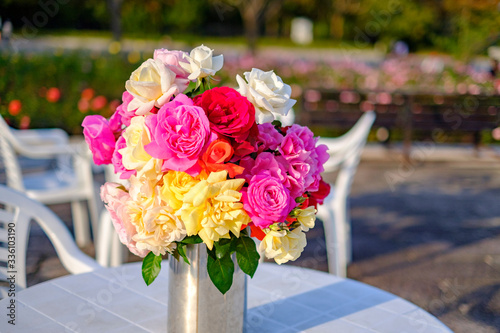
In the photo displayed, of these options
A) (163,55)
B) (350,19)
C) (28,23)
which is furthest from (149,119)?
(350,19)

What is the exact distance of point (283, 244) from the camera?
1.34 metres

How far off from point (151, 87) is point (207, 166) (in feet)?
0.69

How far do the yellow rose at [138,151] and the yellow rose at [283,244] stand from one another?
28 centimetres

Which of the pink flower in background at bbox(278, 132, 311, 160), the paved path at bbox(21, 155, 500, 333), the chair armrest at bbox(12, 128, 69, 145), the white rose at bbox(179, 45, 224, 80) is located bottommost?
the paved path at bbox(21, 155, 500, 333)

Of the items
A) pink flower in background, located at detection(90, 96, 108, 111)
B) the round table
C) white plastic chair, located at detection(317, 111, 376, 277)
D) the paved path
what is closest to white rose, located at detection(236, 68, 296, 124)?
the round table

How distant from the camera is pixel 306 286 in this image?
74.4 inches

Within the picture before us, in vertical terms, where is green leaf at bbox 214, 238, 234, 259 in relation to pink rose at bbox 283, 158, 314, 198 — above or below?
below

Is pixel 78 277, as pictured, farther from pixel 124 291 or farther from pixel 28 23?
pixel 28 23

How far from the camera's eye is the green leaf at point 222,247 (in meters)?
1.33

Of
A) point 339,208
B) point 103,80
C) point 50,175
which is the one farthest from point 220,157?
point 103,80

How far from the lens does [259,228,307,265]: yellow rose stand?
1321 millimetres

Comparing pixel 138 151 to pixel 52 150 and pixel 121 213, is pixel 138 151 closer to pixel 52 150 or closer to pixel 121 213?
pixel 121 213

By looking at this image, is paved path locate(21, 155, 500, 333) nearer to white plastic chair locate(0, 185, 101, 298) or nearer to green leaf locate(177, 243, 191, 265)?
white plastic chair locate(0, 185, 101, 298)

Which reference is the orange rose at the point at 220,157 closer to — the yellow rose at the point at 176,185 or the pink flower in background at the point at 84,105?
the yellow rose at the point at 176,185
